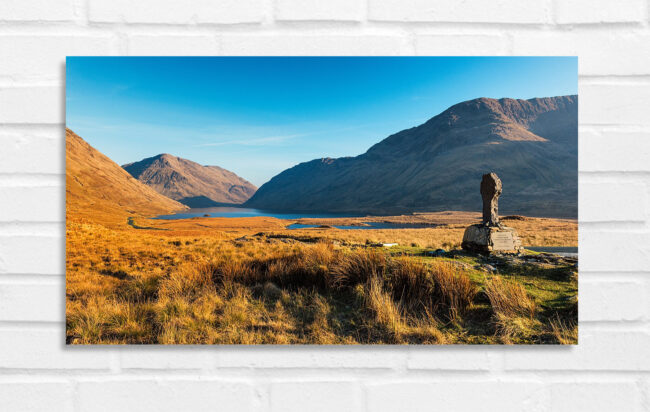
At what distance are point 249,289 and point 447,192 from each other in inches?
79.9

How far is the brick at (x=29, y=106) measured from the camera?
2.03m

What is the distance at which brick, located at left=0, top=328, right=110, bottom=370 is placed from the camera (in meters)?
1.96

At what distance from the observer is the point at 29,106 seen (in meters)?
2.04

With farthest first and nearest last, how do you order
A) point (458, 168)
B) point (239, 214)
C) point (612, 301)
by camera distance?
point (458, 168), point (239, 214), point (612, 301)
